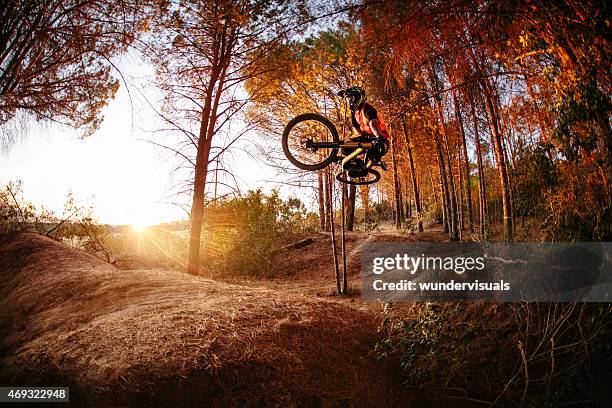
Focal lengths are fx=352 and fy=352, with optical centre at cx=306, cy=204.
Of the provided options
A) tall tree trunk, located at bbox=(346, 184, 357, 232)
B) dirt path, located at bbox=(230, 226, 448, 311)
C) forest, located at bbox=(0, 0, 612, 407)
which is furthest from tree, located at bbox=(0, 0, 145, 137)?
tall tree trunk, located at bbox=(346, 184, 357, 232)

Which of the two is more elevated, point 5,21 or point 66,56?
point 66,56

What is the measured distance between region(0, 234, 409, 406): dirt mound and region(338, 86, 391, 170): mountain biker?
2657mm

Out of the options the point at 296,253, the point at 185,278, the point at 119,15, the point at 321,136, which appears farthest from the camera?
the point at 296,253

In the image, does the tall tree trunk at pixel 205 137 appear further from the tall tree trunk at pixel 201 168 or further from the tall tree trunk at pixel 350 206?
the tall tree trunk at pixel 350 206

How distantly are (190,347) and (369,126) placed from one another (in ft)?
11.5

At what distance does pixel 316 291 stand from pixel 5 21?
9110mm

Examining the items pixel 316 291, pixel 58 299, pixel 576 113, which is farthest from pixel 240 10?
pixel 316 291

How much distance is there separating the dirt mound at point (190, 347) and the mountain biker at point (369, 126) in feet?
8.72

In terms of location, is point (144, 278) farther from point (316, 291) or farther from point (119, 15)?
point (316, 291)

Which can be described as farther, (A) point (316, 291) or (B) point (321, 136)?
(A) point (316, 291)

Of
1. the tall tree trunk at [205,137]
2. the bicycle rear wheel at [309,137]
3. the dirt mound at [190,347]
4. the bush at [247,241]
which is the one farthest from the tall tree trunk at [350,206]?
the dirt mound at [190,347]

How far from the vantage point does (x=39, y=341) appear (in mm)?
5113

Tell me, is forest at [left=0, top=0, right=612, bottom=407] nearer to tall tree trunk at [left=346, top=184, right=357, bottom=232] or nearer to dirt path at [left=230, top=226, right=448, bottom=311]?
dirt path at [left=230, top=226, right=448, bottom=311]

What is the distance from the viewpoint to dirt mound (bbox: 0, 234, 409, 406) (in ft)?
12.6
